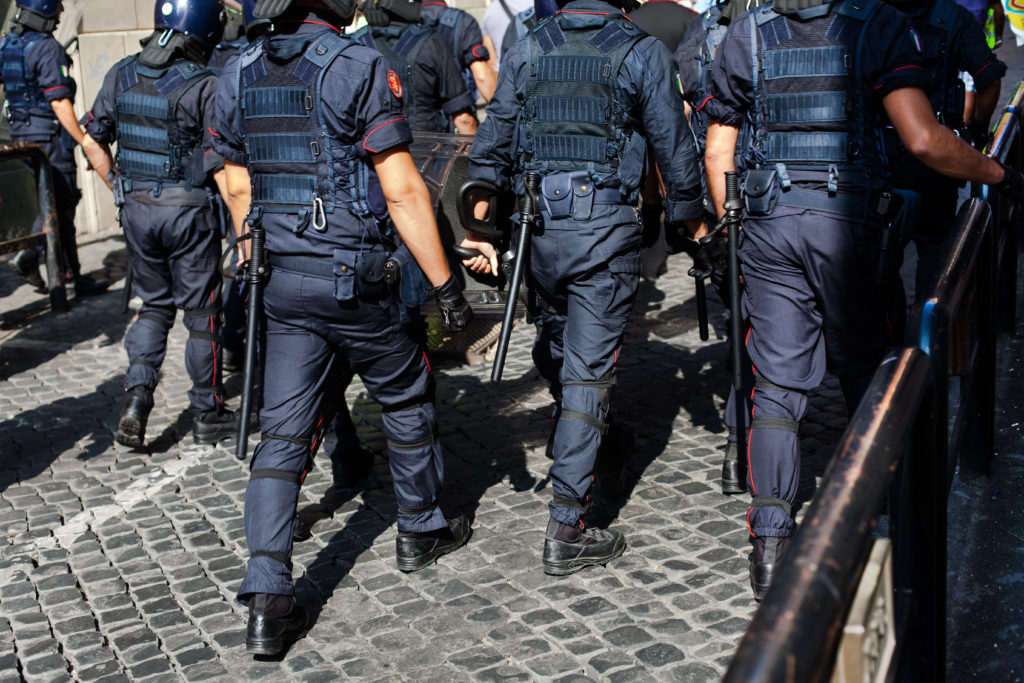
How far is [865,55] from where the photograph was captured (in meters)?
3.54

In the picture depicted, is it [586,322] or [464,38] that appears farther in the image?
[464,38]

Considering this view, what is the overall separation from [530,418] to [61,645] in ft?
8.49

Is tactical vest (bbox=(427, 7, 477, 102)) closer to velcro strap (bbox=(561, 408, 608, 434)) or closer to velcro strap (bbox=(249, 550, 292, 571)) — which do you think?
velcro strap (bbox=(561, 408, 608, 434))

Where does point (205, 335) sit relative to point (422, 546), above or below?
above

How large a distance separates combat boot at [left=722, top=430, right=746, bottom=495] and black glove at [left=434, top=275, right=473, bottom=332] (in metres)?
1.34

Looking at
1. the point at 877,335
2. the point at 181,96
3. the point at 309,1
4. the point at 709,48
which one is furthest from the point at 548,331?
the point at 181,96

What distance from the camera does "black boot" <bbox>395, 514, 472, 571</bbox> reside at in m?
4.08

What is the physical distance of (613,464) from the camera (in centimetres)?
459

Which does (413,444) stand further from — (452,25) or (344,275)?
(452,25)

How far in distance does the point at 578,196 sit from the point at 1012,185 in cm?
153

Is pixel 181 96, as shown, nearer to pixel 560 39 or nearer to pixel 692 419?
pixel 560 39

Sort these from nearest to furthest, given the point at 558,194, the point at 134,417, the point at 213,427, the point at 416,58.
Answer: the point at 558,194, the point at 134,417, the point at 213,427, the point at 416,58

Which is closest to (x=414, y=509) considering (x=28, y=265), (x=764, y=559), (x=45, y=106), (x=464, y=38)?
(x=764, y=559)

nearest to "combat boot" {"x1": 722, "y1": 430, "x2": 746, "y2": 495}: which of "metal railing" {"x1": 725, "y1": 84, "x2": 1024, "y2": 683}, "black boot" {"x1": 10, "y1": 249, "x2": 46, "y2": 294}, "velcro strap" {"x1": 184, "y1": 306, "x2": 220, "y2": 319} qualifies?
"metal railing" {"x1": 725, "y1": 84, "x2": 1024, "y2": 683}
